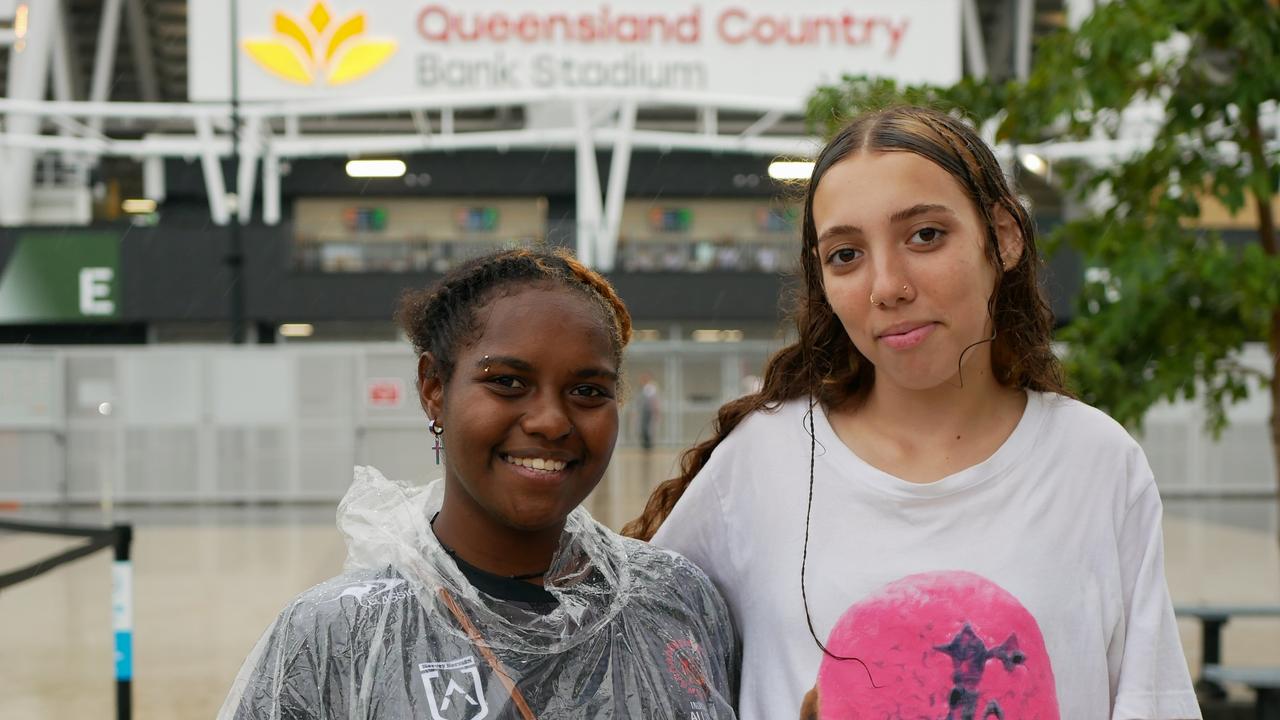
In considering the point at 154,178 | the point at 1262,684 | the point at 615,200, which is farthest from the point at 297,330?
the point at 1262,684

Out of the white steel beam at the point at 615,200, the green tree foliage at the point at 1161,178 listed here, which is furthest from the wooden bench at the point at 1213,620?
the white steel beam at the point at 615,200

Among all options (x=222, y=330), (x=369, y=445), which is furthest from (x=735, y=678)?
(x=222, y=330)

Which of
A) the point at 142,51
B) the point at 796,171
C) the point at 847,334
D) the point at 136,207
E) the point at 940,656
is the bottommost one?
the point at 940,656

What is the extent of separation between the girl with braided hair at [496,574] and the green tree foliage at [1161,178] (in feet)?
8.55

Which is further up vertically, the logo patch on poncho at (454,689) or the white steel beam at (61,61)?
the white steel beam at (61,61)

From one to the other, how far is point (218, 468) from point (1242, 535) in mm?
11419

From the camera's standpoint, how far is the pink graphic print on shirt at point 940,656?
1.69 m

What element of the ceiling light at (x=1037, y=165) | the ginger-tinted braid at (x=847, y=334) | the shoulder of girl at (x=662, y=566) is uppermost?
the ceiling light at (x=1037, y=165)

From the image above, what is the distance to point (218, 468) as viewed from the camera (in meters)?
14.5

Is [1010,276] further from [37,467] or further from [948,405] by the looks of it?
[37,467]

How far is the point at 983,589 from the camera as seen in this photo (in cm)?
172

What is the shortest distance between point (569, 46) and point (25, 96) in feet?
43.6

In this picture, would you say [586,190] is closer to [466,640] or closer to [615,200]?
[615,200]

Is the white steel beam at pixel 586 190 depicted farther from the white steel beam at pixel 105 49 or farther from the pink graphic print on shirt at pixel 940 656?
the pink graphic print on shirt at pixel 940 656
